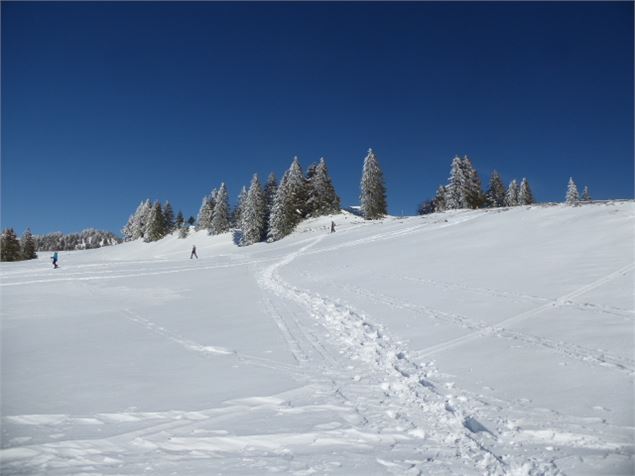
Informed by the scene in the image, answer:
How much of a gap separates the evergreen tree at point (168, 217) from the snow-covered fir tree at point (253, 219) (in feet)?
120

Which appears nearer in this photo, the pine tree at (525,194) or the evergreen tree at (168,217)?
the pine tree at (525,194)

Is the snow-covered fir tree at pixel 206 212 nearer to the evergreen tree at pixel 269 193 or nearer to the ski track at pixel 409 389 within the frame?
the evergreen tree at pixel 269 193

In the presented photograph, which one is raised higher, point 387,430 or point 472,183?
point 472,183

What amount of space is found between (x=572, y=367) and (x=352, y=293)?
1023 cm

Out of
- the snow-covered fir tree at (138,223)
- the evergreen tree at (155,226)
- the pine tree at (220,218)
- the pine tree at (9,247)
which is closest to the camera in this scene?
the pine tree at (9,247)

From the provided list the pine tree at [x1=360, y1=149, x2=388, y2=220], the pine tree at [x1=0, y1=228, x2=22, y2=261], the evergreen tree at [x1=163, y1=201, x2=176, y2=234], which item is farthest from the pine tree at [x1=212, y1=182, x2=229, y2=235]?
the pine tree at [x1=0, y1=228, x2=22, y2=261]

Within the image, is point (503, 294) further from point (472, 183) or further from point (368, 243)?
point (472, 183)

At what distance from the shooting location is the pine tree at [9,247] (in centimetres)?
7306

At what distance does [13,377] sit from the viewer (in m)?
7.59

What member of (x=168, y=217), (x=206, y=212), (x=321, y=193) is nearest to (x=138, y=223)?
(x=168, y=217)

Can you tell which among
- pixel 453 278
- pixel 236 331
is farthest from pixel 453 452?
pixel 453 278

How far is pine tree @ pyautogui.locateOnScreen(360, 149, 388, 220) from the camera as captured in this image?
67562 millimetres

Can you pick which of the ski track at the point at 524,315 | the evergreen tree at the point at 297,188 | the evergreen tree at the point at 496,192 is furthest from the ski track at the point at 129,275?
the evergreen tree at the point at 496,192

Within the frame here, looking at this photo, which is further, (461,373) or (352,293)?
(352,293)
